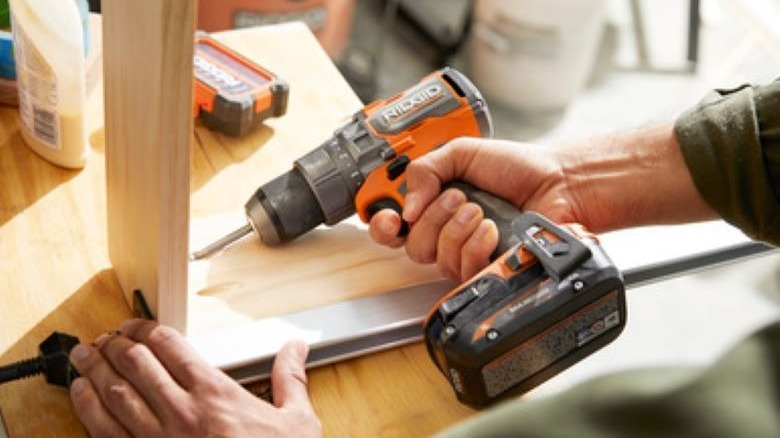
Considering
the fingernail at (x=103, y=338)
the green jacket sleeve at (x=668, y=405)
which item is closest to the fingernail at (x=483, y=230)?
the fingernail at (x=103, y=338)

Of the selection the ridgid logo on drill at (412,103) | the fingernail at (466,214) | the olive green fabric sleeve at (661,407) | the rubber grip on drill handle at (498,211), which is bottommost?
the rubber grip on drill handle at (498,211)

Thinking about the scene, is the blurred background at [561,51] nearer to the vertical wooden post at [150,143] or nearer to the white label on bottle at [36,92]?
the white label on bottle at [36,92]

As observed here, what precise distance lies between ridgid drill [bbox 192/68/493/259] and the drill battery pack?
0.59ft

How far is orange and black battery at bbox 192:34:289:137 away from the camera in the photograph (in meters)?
1.17

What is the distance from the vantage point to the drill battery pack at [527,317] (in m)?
0.88

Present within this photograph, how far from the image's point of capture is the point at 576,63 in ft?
7.75

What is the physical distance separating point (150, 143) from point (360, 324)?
0.29m

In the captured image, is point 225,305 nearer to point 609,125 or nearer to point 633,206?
point 633,206

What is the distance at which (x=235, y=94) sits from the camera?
1.18m

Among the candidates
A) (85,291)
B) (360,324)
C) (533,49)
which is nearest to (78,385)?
(85,291)

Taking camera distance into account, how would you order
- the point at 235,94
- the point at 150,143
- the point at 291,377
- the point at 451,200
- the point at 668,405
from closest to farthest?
the point at 668,405 → the point at 150,143 → the point at 291,377 → the point at 451,200 → the point at 235,94

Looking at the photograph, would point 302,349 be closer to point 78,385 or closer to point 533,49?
point 78,385

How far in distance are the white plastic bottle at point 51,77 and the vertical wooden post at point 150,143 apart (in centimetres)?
12

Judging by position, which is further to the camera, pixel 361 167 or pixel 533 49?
pixel 533 49
